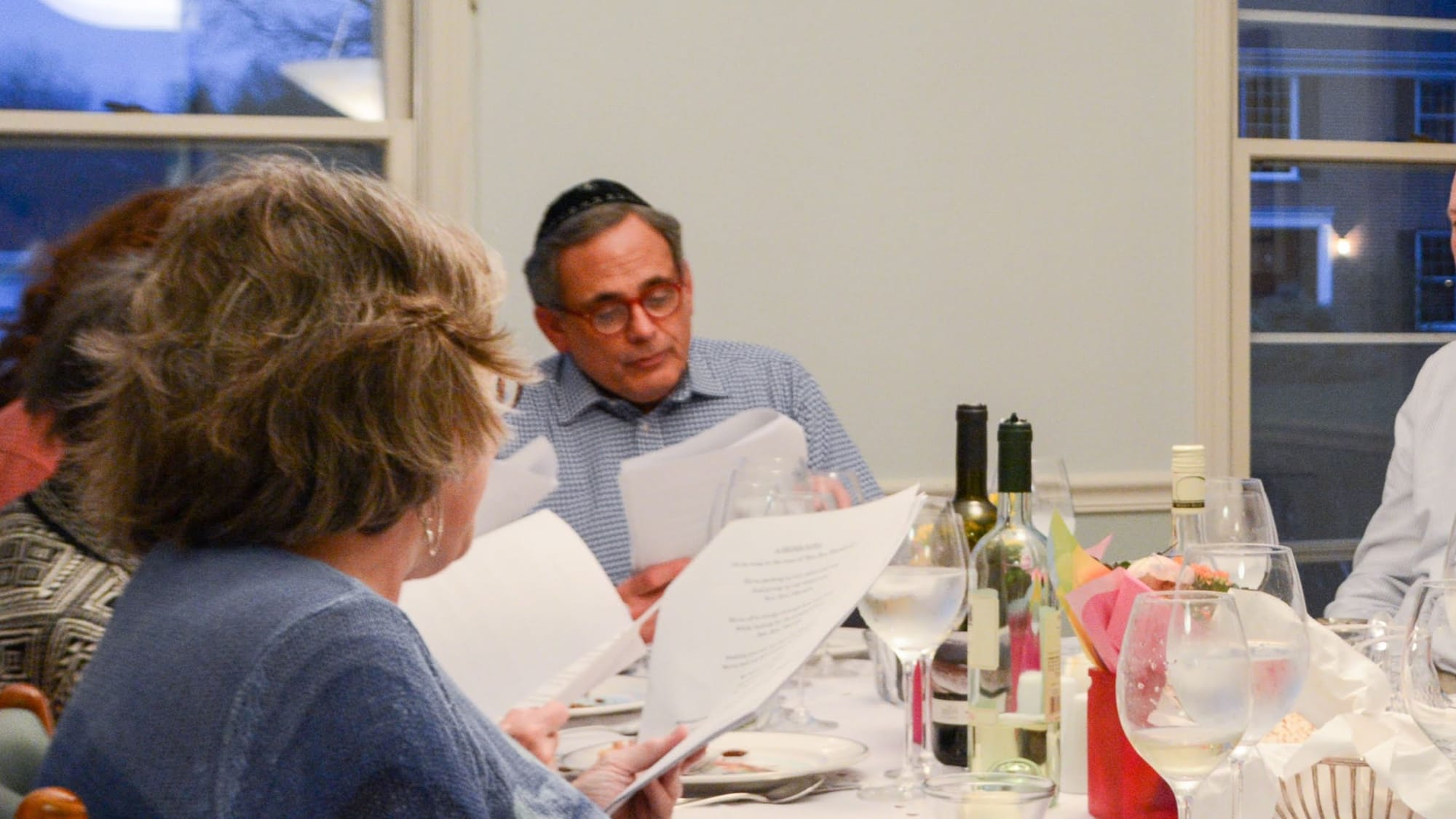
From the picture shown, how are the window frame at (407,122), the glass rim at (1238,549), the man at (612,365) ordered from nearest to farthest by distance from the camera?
the glass rim at (1238,549)
the man at (612,365)
the window frame at (407,122)

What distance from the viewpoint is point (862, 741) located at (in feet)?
4.75

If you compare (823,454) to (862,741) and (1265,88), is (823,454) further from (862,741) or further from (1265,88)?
(1265,88)

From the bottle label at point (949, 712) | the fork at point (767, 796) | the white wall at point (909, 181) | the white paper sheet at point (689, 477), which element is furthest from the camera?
the white wall at point (909, 181)

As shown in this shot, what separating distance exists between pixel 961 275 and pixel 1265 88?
0.99 meters

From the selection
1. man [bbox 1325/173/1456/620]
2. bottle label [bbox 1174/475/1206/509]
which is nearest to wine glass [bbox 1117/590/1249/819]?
bottle label [bbox 1174/475/1206/509]

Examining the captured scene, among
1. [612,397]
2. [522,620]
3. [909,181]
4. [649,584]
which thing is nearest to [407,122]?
[612,397]

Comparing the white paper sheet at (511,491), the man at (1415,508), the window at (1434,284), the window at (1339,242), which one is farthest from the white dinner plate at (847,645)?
the window at (1434,284)

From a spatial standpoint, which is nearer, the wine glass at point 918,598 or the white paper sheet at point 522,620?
the wine glass at point 918,598

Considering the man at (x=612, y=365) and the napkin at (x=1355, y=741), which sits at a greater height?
the man at (x=612, y=365)

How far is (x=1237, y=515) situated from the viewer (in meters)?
1.68

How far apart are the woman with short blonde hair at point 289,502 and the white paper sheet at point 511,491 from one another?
0.64 metres

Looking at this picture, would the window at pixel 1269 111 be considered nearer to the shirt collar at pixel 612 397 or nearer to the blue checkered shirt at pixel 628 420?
the blue checkered shirt at pixel 628 420

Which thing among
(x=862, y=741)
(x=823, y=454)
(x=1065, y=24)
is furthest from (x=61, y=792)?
(x=1065, y=24)

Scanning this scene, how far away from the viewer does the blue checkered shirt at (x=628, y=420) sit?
101 inches
